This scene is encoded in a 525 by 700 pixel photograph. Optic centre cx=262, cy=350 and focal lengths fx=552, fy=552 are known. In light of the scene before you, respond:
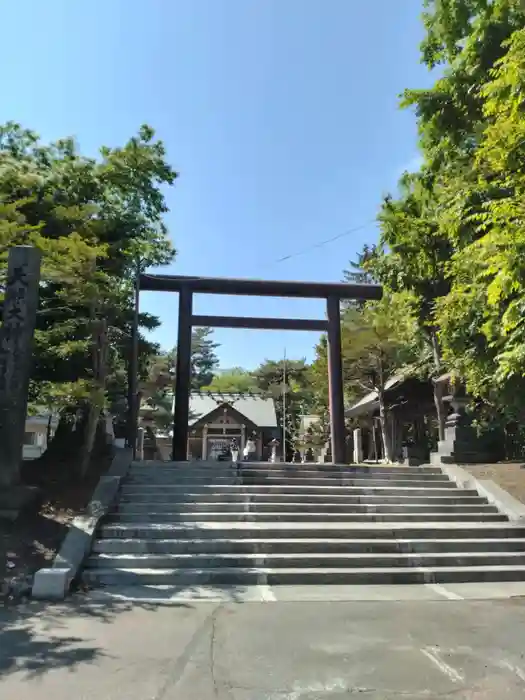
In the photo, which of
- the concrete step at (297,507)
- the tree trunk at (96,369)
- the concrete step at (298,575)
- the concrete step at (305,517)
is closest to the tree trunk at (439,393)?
the concrete step at (297,507)

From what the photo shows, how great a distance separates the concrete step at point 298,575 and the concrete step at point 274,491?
295 centimetres

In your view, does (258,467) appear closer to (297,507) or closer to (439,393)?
(297,507)

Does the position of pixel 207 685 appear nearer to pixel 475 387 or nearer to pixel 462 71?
pixel 475 387

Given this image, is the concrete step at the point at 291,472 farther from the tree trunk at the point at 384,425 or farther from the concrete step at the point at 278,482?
the tree trunk at the point at 384,425

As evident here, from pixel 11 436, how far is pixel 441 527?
688 cm

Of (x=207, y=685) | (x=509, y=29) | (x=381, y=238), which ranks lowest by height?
(x=207, y=685)

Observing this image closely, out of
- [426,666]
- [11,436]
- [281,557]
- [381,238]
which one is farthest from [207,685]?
[381,238]

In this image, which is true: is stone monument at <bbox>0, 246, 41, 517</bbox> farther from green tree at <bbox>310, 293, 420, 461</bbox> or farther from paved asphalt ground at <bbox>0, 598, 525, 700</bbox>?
green tree at <bbox>310, 293, 420, 461</bbox>

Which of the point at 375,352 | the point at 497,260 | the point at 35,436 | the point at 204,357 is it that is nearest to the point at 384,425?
the point at 375,352

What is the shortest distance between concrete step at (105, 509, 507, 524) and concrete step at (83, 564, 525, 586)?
1852 millimetres

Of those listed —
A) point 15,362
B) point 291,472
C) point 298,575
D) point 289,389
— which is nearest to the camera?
point 298,575

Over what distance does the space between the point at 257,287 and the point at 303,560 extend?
28.7 feet

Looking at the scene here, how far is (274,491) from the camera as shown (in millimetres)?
10695

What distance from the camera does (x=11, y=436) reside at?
8094mm
